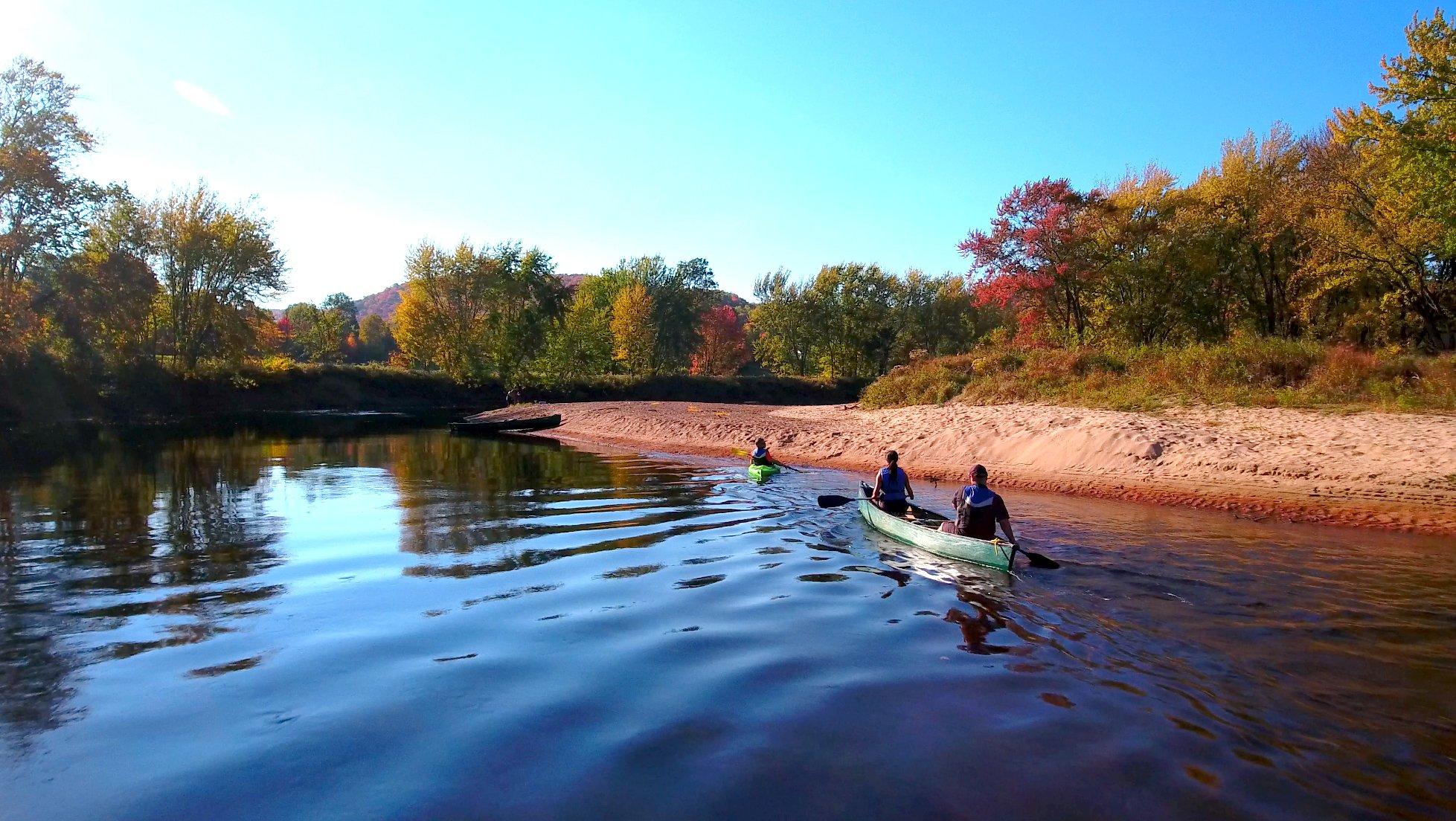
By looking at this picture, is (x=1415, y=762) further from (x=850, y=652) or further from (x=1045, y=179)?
(x=1045, y=179)

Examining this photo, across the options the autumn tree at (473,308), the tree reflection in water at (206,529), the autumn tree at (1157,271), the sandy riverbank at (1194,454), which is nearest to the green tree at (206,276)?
the autumn tree at (473,308)

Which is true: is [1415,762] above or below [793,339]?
below

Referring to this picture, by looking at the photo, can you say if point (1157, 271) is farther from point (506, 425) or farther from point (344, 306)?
point (344, 306)

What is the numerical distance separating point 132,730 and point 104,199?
50949 millimetres

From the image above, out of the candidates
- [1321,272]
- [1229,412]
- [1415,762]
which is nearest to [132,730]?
[1415,762]

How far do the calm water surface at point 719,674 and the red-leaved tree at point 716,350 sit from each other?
74.7 m

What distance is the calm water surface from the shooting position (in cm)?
568

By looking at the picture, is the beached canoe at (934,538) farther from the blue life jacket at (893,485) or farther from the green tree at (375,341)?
the green tree at (375,341)

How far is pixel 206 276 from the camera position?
2199 inches

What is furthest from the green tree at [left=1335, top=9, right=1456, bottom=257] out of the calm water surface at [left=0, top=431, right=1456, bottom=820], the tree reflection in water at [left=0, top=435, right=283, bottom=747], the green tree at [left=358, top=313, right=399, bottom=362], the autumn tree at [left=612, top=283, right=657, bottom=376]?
the green tree at [left=358, top=313, right=399, bottom=362]

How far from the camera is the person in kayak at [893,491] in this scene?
591 inches

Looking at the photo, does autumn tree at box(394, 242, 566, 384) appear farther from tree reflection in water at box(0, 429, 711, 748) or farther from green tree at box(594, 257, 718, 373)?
tree reflection in water at box(0, 429, 711, 748)

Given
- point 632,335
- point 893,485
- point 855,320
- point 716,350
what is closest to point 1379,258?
point 893,485

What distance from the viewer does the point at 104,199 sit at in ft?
147
